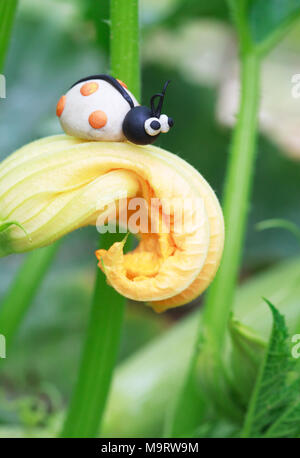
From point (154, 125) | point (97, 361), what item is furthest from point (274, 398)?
point (154, 125)

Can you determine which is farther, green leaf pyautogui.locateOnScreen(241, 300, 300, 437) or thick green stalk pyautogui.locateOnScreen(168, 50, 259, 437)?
thick green stalk pyautogui.locateOnScreen(168, 50, 259, 437)

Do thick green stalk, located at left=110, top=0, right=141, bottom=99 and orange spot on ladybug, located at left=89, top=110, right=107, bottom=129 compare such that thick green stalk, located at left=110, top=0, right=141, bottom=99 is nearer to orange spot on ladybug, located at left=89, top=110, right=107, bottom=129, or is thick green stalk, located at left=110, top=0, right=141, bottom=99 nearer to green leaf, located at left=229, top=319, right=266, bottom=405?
orange spot on ladybug, located at left=89, top=110, right=107, bottom=129

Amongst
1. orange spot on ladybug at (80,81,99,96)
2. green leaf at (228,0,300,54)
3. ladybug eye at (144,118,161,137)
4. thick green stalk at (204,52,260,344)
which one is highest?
green leaf at (228,0,300,54)

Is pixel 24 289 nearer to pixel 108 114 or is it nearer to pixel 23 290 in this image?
pixel 23 290

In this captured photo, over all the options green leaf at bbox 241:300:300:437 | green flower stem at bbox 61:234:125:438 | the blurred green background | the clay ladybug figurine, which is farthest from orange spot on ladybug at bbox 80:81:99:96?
the blurred green background

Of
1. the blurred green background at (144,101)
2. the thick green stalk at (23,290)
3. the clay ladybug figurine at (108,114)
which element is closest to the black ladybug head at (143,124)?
the clay ladybug figurine at (108,114)

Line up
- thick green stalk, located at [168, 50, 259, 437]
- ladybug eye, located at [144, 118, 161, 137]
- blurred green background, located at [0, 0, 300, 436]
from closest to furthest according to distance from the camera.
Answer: ladybug eye, located at [144, 118, 161, 137], thick green stalk, located at [168, 50, 259, 437], blurred green background, located at [0, 0, 300, 436]
